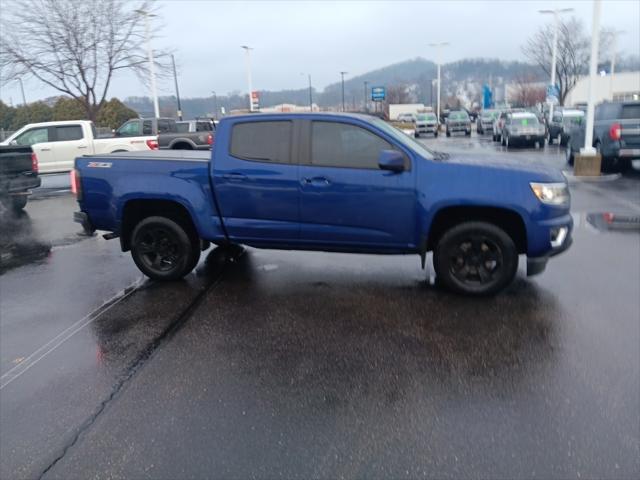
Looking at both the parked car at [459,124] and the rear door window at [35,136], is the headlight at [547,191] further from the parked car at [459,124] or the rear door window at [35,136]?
the parked car at [459,124]

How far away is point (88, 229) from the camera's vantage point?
21.3ft

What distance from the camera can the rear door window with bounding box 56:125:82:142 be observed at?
16891mm

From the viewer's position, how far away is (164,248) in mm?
6441

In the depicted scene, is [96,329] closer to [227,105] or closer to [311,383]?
[311,383]

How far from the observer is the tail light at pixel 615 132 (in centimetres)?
1347

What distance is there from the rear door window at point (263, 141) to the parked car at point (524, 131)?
20.5 m

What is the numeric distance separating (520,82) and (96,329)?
271 ft

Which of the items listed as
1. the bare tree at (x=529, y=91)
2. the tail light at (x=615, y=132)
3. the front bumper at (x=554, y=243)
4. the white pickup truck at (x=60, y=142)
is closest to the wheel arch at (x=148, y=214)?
the front bumper at (x=554, y=243)

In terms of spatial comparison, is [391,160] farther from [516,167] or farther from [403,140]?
[516,167]

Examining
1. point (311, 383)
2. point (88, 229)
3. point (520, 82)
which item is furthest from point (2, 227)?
point (520, 82)

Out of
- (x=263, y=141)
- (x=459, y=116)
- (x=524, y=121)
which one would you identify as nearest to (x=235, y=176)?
(x=263, y=141)

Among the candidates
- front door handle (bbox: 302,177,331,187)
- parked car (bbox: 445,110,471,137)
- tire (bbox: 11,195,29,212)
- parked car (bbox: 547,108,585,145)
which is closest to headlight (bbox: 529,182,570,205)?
front door handle (bbox: 302,177,331,187)

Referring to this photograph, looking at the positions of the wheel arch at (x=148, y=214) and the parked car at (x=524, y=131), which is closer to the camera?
the wheel arch at (x=148, y=214)

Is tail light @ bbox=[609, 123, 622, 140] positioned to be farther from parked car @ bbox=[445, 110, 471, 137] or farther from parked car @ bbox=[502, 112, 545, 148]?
parked car @ bbox=[445, 110, 471, 137]
